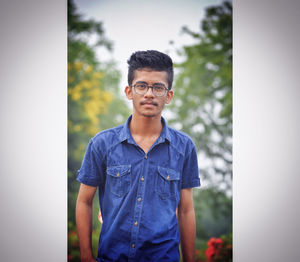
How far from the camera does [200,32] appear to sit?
220cm

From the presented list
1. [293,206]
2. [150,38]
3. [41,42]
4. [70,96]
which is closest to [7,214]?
[70,96]

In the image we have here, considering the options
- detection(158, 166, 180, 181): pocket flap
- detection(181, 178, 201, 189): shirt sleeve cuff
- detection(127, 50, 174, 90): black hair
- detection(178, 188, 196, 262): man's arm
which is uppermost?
detection(127, 50, 174, 90): black hair

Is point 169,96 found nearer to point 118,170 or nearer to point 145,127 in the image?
point 145,127

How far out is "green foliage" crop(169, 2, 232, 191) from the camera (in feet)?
7.16

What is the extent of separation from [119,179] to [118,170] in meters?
0.06

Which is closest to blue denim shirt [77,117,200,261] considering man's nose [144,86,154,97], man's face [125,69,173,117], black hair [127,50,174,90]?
man's face [125,69,173,117]

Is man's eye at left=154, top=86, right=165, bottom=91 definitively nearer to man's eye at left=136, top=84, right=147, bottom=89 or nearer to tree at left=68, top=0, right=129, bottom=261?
man's eye at left=136, top=84, right=147, bottom=89

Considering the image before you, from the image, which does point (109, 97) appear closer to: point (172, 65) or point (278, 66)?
point (172, 65)

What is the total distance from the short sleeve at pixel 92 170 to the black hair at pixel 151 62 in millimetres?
504

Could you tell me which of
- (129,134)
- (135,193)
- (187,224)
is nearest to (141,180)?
(135,193)

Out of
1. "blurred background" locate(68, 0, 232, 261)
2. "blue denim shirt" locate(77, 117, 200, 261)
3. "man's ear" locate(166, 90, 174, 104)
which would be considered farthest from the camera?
"blurred background" locate(68, 0, 232, 261)

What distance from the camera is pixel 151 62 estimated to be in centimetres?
199

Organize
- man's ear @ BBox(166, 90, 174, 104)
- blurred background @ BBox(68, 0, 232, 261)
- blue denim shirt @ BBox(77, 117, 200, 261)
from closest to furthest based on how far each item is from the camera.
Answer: blue denim shirt @ BBox(77, 117, 200, 261), man's ear @ BBox(166, 90, 174, 104), blurred background @ BBox(68, 0, 232, 261)

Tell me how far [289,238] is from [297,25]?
1493 millimetres
